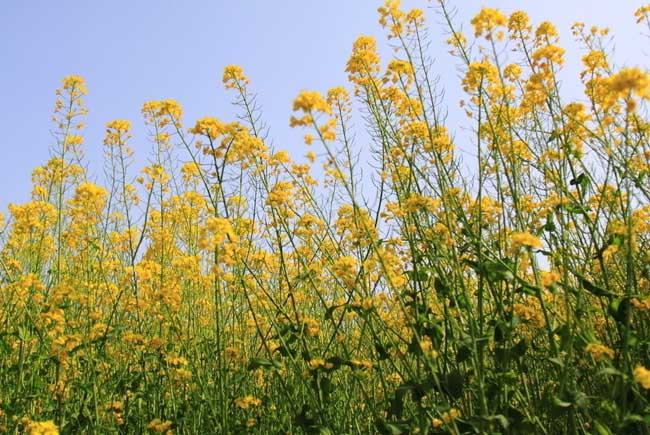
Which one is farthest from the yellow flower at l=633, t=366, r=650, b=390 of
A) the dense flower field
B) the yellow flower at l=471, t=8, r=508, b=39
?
the yellow flower at l=471, t=8, r=508, b=39

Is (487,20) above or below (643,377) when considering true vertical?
above

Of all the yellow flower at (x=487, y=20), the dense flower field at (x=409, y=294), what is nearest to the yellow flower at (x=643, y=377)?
the dense flower field at (x=409, y=294)

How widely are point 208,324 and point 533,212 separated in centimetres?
269

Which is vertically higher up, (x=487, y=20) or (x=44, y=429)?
(x=487, y=20)

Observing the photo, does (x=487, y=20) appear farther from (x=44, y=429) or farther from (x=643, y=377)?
(x=44, y=429)

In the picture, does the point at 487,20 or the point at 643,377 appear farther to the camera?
the point at 487,20

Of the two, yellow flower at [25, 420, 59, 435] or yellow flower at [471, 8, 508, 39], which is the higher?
yellow flower at [471, 8, 508, 39]

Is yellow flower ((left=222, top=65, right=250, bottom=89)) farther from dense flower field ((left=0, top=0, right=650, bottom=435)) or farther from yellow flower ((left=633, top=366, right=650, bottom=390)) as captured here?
yellow flower ((left=633, top=366, right=650, bottom=390))

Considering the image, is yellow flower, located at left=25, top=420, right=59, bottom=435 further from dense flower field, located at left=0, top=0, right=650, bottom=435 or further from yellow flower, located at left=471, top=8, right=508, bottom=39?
yellow flower, located at left=471, top=8, right=508, bottom=39

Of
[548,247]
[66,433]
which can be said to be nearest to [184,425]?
[66,433]

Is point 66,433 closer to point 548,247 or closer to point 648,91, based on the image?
point 548,247

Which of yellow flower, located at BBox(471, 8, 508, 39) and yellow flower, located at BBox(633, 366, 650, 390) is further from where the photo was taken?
yellow flower, located at BBox(471, 8, 508, 39)

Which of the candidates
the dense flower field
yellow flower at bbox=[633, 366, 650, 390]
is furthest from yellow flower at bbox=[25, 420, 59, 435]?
yellow flower at bbox=[633, 366, 650, 390]

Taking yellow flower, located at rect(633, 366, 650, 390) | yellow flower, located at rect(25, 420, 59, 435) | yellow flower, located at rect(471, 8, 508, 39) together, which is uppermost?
yellow flower, located at rect(471, 8, 508, 39)
